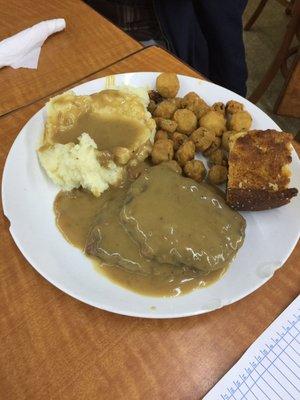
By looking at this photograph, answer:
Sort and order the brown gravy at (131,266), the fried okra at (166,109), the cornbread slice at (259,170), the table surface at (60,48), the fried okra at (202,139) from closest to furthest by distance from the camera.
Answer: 1. the brown gravy at (131,266)
2. the cornbread slice at (259,170)
3. the fried okra at (202,139)
4. the fried okra at (166,109)
5. the table surface at (60,48)

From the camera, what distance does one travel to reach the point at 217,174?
1.51 m

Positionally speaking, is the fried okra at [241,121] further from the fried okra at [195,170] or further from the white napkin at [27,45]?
the white napkin at [27,45]

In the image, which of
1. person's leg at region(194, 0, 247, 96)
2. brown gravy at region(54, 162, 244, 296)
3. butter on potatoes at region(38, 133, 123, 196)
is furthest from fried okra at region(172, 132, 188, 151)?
person's leg at region(194, 0, 247, 96)

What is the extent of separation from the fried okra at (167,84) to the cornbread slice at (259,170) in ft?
1.27

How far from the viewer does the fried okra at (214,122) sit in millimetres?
1621

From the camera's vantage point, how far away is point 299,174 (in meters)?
1.43

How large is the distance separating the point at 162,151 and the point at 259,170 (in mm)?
389

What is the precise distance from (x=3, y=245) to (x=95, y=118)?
0.64 m

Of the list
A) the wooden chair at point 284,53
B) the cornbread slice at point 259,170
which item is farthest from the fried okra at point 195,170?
the wooden chair at point 284,53

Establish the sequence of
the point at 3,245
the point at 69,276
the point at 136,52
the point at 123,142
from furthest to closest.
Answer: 1. the point at 136,52
2. the point at 123,142
3. the point at 3,245
4. the point at 69,276

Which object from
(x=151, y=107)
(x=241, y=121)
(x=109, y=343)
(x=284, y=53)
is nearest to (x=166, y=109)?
(x=151, y=107)

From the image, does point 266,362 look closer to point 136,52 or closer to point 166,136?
point 166,136

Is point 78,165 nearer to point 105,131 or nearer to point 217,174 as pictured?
point 105,131

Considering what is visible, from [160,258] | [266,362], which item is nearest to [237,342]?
[266,362]
